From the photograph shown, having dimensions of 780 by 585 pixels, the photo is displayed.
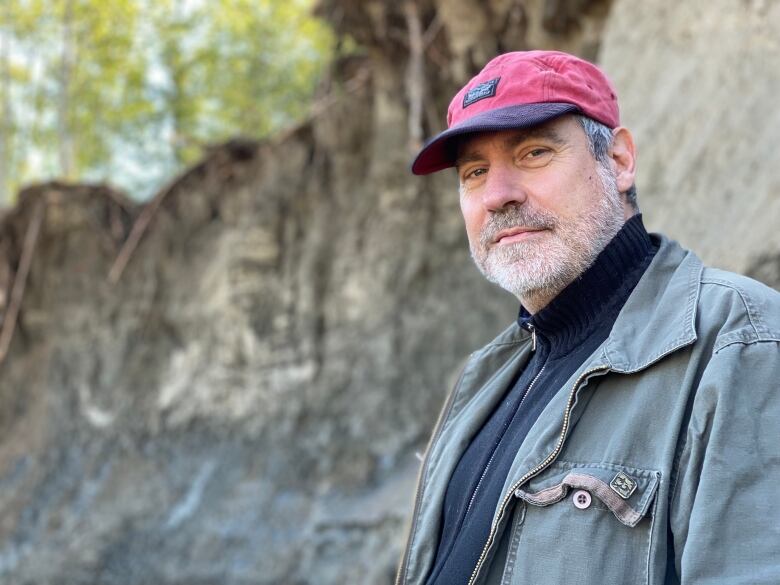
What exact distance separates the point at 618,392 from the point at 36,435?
35.7 ft

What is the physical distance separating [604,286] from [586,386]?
0.37 m

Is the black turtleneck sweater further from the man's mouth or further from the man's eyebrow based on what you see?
the man's eyebrow

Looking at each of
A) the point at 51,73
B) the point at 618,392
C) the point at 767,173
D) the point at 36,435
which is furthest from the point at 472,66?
the point at 51,73

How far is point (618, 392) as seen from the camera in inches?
75.6

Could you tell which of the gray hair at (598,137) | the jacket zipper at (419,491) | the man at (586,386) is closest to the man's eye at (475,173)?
the man at (586,386)

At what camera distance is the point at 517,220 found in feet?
7.61

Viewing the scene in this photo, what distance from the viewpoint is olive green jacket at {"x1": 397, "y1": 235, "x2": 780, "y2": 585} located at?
1622 millimetres

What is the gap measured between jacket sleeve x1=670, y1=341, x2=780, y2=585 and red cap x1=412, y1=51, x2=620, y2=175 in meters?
0.77

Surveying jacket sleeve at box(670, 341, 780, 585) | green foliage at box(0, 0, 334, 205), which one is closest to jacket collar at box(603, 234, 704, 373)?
jacket sleeve at box(670, 341, 780, 585)

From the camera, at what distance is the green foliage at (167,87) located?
65.0ft

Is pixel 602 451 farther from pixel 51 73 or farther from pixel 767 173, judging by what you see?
pixel 51 73

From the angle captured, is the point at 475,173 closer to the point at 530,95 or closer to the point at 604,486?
the point at 530,95

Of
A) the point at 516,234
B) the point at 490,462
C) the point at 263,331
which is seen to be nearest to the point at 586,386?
the point at 490,462

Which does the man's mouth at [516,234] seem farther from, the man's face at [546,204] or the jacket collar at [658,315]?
the jacket collar at [658,315]
